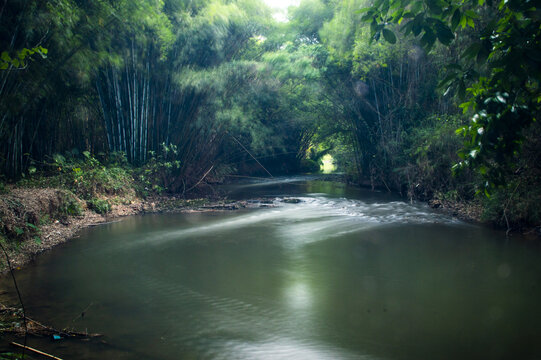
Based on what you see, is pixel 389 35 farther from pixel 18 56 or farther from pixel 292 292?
pixel 18 56

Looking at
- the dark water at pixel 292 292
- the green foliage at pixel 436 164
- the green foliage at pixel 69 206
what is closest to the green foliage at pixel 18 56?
the dark water at pixel 292 292

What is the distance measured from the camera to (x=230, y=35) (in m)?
9.30

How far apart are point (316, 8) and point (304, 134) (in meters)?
5.39

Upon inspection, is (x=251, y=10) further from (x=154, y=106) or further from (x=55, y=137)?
(x=55, y=137)

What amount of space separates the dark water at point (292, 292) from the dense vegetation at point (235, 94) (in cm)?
102

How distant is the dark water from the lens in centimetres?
256

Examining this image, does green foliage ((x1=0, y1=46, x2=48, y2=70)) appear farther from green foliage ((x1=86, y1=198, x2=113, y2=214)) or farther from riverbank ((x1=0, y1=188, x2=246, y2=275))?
green foliage ((x1=86, y1=198, x2=113, y2=214))

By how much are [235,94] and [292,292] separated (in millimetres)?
7031

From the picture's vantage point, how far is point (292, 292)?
354 centimetres

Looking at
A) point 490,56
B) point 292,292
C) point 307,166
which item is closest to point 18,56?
point 292,292

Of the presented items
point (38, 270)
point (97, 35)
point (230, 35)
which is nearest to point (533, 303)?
point (38, 270)

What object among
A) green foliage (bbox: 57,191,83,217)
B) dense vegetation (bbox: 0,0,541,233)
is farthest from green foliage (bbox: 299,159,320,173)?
green foliage (bbox: 57,191,83,217)

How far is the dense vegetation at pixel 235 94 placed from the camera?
2469mm

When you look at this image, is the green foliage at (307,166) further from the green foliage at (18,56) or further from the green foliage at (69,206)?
the green foliage at (18,56)
